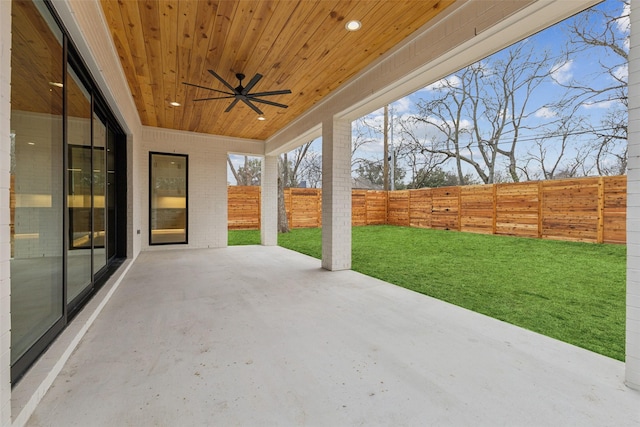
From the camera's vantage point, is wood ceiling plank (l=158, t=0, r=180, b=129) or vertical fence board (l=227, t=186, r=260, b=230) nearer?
wood ceiling plank (l=158, t=0, r=180, b=129)

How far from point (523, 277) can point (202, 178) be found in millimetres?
6483

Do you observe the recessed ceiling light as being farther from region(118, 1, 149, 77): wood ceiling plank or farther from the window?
the window

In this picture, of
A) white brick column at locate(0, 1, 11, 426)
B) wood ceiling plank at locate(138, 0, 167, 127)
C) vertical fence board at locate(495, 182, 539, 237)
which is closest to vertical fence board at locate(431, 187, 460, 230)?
vertical fence board at locate(495, 182, 539, 237)

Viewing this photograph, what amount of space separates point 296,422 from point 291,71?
3.65 meters

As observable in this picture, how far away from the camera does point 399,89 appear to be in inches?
130

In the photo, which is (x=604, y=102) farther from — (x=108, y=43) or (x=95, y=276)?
(x=95, y=276)

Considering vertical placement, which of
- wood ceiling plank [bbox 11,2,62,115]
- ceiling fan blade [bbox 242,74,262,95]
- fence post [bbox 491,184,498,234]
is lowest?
fence post [bbox 491,184,498,234]

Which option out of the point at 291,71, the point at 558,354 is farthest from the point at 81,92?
the point at 558,354

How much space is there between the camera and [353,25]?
8.77 feet

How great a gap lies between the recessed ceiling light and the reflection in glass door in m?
2.41

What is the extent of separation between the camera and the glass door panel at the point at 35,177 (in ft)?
4.79

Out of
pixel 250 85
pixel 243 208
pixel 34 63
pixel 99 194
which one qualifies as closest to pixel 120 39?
pixel 250 85

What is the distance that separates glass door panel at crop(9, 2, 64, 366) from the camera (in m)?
1.46

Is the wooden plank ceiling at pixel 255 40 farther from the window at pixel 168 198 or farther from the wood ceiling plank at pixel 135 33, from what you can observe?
the window at pixel 168 198
